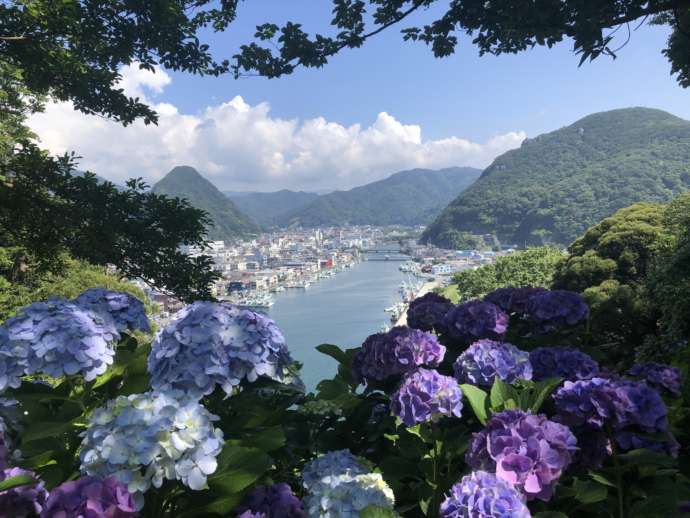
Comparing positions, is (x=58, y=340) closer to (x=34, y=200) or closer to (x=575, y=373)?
(x=575, y=373)

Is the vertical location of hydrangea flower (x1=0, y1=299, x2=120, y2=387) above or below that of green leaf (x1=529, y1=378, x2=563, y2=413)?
above

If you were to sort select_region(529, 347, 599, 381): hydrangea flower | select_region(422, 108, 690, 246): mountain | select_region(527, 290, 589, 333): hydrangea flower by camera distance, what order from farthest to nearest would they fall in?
select_region(422, 108, 690, 246): mountain
select_region(527, 290, 589, 333): hydrangea flower
select_region(529, 347, 599, 381): hydrangea flower

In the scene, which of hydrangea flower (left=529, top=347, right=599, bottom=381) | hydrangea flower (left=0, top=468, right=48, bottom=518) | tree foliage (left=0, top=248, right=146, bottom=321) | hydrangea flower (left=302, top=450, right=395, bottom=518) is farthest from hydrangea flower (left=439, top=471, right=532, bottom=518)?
tree foliage (left=0, top=248, right=146, bottom=321)

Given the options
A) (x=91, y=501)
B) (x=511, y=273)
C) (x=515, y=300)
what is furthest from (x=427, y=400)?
(x=511, y=273)

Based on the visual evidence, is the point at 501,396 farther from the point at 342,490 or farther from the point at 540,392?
A: the point at 342,490

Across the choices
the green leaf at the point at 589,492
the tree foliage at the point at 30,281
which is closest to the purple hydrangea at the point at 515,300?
the green leaf at the point at 589,492

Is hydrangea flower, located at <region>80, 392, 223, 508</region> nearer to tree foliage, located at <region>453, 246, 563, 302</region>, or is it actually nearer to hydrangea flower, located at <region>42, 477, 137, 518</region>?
hydrangea flower, located at <region>42, 477, 137, 518</region>

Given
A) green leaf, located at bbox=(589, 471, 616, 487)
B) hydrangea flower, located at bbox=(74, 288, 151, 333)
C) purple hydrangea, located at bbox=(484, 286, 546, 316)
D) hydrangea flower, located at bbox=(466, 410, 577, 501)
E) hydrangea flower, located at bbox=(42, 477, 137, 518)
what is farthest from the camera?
purple hydrangea, located at bbox=(484, 286, 546, 316)

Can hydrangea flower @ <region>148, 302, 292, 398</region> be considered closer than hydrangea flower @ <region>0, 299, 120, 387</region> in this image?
Yes

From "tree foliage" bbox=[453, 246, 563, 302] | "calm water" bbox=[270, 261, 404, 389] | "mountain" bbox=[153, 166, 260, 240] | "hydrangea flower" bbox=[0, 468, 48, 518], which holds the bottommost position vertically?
"calm water" bbox=[270, 261, 404, 389]

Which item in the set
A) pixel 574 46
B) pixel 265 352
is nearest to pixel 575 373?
pixel 265 352
